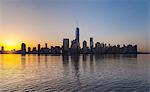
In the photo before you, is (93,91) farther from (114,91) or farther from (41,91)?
(41,91)

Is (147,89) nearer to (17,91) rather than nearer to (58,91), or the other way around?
(58,91)

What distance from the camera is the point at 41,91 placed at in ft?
121

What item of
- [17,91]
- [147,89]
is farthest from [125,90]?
[17,91]

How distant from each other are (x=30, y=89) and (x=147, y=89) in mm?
20753

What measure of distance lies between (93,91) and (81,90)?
232 cm

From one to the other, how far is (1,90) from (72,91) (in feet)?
39.9

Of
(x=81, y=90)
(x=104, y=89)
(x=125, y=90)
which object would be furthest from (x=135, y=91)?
(x=81, y=90)

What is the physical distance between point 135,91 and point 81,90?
29.9 feet

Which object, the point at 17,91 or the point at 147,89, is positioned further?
the point at 147,89

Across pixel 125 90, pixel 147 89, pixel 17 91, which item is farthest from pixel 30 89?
pixel 147 89

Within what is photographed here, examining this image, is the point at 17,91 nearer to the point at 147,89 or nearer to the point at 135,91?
the point at 135,91

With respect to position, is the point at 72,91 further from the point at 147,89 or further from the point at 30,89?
the point at 147,89

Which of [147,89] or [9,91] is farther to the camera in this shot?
[147,89]

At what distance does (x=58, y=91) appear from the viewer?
36.9 meters
